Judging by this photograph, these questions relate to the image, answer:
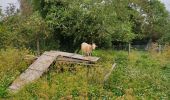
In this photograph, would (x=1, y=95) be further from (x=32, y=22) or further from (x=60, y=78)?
(x=32, y=22)

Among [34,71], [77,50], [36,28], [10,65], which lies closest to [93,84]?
[34,71]

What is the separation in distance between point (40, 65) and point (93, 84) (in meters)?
1.90

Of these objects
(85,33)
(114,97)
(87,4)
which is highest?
(87,4)

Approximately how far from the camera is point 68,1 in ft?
61.0

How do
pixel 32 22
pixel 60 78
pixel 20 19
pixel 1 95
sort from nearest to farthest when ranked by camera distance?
pixel 1 95, pixel 60 78, pixel 32 22, pixel 20 19

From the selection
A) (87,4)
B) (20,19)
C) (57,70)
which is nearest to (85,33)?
(87,4)

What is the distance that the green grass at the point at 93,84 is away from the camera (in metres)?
11.5

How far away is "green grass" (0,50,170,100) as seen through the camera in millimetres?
11523

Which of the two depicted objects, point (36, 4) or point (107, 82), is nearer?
point (107, 82)

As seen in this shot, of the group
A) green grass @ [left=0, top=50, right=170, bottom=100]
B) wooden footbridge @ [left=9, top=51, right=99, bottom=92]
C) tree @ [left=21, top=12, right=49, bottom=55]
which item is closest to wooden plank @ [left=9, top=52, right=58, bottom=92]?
wooden footbridge @ [left=9, top=51, right=99, bottom=92]

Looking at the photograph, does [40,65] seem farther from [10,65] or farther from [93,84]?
[93,84]

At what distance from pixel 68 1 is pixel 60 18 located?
2.85 feet

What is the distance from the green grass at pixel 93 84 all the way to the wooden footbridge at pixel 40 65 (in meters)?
0.21

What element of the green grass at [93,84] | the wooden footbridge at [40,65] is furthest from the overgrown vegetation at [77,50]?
the wooden footbridge at [40,65]
